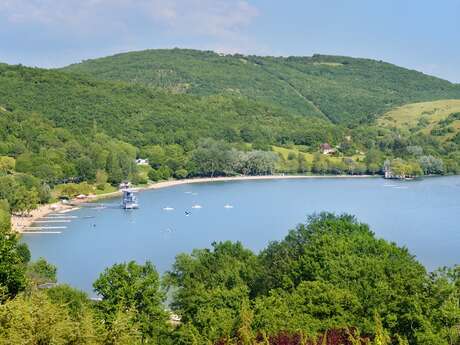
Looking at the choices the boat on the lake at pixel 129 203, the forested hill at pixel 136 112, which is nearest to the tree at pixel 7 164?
the boat on the lake at pixel 129 203

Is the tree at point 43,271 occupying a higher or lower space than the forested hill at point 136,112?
lower

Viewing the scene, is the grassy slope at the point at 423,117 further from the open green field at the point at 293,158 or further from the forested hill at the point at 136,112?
the open green field at the point at 293,158

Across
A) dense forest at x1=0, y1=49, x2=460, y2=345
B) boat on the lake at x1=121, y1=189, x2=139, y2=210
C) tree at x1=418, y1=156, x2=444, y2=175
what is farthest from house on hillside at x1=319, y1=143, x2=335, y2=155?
boat on the lake at x1=121, y1=189, x2=139, y2=210

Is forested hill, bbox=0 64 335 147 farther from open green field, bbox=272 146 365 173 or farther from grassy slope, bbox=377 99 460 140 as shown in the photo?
grassy slope, bbox=377 99 460 140

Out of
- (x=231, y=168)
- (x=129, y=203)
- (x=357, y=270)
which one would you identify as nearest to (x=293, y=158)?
(x=231, y=168)

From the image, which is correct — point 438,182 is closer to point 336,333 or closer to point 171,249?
point 171,249
